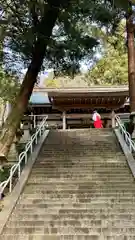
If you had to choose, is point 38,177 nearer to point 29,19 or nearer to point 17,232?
point 17,232

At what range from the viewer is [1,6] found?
9.24m

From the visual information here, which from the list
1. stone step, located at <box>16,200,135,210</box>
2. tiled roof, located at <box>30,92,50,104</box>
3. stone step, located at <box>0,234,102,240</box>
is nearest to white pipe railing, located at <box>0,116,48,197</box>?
stone step, located at <box>16,200,135,210</box>

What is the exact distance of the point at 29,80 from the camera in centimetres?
1034

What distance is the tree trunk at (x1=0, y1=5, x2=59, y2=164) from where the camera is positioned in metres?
9.55

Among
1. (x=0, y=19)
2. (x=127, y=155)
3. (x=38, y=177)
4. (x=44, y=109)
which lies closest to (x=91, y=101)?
(x=44, y=109)

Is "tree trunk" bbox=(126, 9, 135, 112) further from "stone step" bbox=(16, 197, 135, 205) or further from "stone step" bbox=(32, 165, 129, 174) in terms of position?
"stone step" bbox=(16, 197, 135, 205)

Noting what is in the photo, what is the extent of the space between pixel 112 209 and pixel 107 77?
71.3 feet

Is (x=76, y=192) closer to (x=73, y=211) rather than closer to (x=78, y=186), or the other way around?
(x=78, y=186)

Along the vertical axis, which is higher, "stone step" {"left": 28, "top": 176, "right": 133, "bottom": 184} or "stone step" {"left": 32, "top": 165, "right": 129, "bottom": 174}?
"stone step" {"left": 32, "top": 165, "right": 129, "bottom": 174}

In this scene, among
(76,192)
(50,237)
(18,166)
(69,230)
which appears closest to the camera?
(50,237)

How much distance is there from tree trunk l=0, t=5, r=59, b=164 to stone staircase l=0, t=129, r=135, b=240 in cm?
142

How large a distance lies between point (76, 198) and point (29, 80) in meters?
3.72

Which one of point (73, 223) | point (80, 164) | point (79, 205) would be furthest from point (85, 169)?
point (73, 223)

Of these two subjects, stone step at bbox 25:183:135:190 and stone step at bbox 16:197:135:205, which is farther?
stone step at bbox 25:183:135:190
